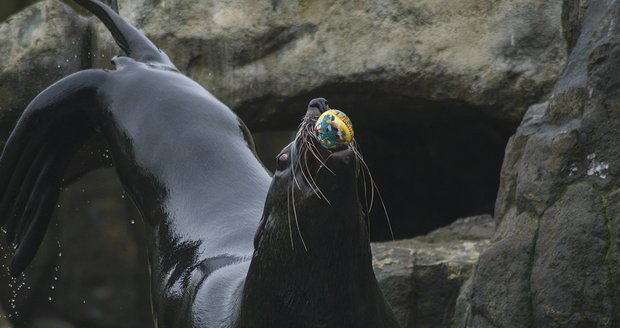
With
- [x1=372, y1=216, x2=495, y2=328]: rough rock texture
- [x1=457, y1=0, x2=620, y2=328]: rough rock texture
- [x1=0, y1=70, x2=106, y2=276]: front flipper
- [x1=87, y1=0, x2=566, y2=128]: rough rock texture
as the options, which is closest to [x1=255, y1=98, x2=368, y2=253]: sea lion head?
[x1=457, y1=0, x2=620, y2=328]: rough rock texture

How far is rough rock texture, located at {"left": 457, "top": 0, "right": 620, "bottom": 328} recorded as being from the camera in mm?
4391

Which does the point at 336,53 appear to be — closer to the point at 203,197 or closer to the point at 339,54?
the point at 339,54

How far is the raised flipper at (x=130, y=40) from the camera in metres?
4.84

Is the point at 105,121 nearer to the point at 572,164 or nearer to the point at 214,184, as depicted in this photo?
the point at 214,184

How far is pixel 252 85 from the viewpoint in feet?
23.2

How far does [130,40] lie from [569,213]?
5.84 ft

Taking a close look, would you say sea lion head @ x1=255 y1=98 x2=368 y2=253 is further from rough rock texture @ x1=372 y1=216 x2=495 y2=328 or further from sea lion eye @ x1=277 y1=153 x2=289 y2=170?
rough rock texture @ x1=372 y1=216 x2=495 y2=328

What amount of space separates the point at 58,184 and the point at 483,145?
3.85 meters

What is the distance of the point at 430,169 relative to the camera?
854 centimetres

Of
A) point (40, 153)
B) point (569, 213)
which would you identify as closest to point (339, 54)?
point (40, 153)

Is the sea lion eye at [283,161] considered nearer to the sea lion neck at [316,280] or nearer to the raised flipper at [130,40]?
the sea lion neck at [316,280]

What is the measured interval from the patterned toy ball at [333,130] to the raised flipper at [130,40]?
Result: 200 cm

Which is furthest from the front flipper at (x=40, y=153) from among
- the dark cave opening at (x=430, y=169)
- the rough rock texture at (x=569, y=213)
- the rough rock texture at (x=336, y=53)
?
the dark cave opening at (x=430, y=169)

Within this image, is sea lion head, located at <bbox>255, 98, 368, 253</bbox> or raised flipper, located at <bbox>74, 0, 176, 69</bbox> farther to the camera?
raised flipper, located at <bbox>74, 0, 176, 69</bbox>
